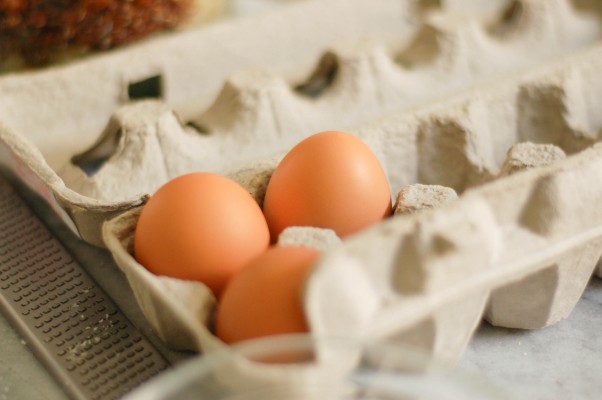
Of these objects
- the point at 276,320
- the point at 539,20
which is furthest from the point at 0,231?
the point at 539,20

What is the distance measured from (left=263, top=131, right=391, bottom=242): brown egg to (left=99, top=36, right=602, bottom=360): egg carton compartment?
0.05 m

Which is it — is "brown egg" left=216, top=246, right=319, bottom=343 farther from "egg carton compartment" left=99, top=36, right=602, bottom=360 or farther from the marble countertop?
the marble countertop

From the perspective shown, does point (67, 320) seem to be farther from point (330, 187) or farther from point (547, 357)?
point (547, 357)

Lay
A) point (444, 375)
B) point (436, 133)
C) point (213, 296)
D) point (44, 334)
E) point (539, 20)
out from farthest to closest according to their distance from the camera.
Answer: point (539, 20), point (436, 133), point (44, 334), point (213, 296), point (444, 375)

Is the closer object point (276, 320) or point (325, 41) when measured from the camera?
point (276, 320)

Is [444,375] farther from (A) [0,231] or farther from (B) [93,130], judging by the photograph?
(B) [93,130]

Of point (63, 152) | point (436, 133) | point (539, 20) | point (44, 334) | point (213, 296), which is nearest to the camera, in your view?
point (213, 296)

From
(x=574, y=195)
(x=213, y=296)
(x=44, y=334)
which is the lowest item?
(x=44, y=334)

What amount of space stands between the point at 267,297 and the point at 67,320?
1.04ft

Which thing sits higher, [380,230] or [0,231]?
[380,230]

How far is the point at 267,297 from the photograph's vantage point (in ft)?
2.08

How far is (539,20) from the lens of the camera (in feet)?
4.24

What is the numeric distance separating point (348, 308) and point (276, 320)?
2.8 inches

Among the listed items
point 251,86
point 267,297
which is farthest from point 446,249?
point 251,86
